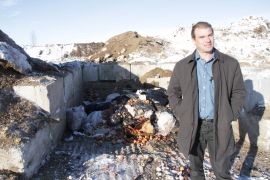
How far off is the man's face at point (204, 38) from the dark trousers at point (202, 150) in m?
0.70

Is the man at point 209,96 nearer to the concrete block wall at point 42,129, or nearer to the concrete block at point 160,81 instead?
the concrete block wall at point 42,129

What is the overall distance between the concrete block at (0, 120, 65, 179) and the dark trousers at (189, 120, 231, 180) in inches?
83.5

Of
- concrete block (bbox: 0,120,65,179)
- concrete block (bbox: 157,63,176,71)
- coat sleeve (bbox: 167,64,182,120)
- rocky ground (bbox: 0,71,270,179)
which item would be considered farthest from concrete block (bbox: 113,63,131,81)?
coat sleeve (bbox: 167,64,182,120)

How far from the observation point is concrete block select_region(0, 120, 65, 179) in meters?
4.39

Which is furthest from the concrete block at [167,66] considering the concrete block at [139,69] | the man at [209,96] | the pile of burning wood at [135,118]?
the man at [209,96]

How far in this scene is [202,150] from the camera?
3645 mm

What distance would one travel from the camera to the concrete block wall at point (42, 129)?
441 centimetres

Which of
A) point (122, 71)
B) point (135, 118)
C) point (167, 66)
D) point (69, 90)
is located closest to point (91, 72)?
point (122, 71)

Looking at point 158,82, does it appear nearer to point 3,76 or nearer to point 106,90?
point 106,90

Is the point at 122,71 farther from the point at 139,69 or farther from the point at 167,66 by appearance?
the point at 167,66

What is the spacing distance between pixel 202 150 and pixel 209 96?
643 mm

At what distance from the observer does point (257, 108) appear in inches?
233

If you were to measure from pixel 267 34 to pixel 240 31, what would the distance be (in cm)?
134

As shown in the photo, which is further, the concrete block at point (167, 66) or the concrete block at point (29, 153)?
the concrete block at point (167, 66)
